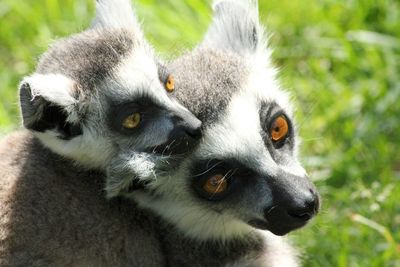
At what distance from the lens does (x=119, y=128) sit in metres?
4.26

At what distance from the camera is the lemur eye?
13.9 feet

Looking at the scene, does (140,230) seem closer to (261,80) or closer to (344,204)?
(261,80)

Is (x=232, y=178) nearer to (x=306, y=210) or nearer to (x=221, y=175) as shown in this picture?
(x=221, y=175)

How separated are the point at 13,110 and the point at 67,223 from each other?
93.5 inches

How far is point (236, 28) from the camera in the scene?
196 inches

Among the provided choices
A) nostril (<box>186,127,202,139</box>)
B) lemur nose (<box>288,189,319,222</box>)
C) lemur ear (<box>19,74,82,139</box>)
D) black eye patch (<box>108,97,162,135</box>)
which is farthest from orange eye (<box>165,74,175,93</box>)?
lemur nose (<box>288,189,319,222</box>)

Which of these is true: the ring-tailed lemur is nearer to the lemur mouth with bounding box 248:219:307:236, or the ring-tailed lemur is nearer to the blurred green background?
the lemur mouth with bounding box 248:219:307:236

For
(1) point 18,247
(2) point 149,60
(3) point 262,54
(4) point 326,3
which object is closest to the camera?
(1) point 18,247

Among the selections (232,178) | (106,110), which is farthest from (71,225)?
(232,178)

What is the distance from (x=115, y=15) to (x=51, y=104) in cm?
84

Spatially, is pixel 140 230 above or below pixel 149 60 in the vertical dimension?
below

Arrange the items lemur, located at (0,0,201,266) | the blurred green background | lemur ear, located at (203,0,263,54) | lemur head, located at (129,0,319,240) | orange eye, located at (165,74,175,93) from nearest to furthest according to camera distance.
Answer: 1. lemur, located at (0,0,201,266)
2. lemur head, located at (129,0,319,240)
3. orange eye, located at (165,74,175,93)
4. lemur ear, located at (203,0,263,54)
5. the blurred green background

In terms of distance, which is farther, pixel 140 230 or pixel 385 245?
pixel 385 245

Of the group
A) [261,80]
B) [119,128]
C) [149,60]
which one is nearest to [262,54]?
[261,80]
